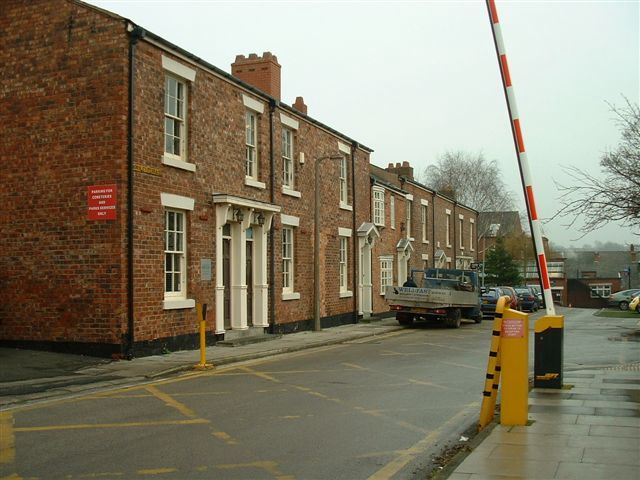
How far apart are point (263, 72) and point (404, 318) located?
11001 mm

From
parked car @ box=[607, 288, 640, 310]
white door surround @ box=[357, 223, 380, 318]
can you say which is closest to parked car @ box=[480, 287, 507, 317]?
white door surround @ box=[357, 223, 380, 318]

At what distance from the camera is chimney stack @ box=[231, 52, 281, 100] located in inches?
888

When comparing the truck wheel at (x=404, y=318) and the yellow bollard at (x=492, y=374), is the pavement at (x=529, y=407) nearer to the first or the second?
the yellow bollard at (x=492, y=374)

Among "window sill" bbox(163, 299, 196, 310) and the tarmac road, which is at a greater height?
"window sill" bbox(163, 299, 196, 310)

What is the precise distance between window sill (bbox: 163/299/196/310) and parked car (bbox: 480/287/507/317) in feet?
70.0

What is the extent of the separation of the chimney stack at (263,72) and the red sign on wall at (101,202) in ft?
29.3

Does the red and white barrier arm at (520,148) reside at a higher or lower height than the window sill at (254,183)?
lower

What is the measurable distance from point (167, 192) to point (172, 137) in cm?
148

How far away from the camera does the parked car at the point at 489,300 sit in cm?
3488

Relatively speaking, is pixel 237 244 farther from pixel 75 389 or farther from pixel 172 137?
pixel 75 389

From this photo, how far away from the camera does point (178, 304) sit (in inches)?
630

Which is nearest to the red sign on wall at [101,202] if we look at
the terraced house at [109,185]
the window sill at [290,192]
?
the terraced house at [109,185]

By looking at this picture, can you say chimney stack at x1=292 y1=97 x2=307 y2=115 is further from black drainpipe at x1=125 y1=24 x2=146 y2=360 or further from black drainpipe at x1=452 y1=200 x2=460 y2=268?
black drainpipe at x1=452 y1=200 x2=460 y2=268

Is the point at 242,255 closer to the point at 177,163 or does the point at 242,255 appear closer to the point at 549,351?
the point at 177,163
